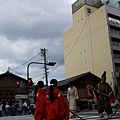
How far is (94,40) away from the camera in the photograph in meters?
40.8

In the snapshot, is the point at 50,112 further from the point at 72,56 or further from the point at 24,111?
the point at 72,56

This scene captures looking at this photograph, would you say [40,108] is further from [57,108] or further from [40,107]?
[57,108]

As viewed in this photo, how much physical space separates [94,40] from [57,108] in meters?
36.0

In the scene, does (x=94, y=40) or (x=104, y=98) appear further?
(x=94, y=40)

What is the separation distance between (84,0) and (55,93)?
38.6 m

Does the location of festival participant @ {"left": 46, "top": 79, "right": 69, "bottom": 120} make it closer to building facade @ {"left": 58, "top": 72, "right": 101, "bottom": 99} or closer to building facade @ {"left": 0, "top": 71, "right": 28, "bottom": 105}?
building facade @ {"left": 58, "top": 72, "right": 101, "bottom": 99}

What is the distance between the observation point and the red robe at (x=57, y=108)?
573cm

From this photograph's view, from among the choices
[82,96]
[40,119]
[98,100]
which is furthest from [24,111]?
[40,119]

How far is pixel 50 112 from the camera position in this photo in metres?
5.77

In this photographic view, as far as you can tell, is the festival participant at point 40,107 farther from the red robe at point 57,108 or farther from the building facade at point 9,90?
the building facade at point 9,90

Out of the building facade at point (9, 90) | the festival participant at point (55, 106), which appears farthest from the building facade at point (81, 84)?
the festival participant at point (55, 106)

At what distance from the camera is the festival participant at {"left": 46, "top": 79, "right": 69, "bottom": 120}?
574cm

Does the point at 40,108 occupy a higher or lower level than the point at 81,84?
lower

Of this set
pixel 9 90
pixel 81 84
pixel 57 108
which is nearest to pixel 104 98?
pixel 57 108
